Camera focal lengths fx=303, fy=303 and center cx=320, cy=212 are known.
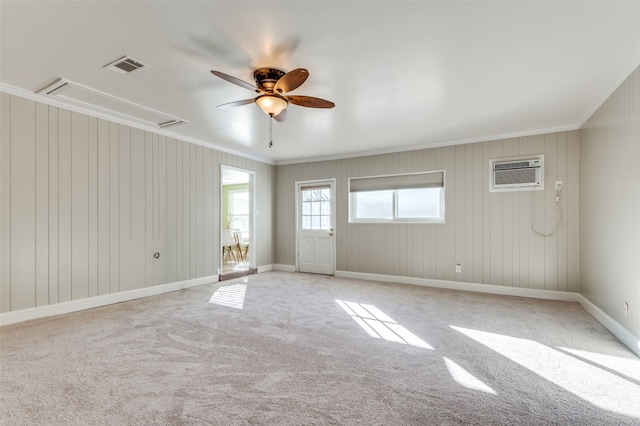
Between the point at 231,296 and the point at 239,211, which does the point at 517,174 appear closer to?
the point at 231,296

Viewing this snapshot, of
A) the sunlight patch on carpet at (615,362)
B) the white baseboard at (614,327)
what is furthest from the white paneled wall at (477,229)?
the sunlight patch on carpet at (615,362)

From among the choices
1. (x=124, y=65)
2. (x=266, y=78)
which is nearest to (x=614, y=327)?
(x=266, y=78)

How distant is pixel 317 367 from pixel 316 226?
4.45 m

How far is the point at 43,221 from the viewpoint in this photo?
347cm

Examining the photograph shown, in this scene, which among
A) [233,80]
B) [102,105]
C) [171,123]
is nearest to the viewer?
[233,80]

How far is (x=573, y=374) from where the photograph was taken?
2254mm

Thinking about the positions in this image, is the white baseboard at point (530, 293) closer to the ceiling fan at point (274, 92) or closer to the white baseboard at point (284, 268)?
the white baseboard at point (284, 268)

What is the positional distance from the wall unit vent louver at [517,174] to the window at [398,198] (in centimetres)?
81

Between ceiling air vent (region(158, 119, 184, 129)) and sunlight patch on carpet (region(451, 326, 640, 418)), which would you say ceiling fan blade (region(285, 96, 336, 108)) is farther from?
sunlight patch on carpet (region(451, 326, 640, 418))

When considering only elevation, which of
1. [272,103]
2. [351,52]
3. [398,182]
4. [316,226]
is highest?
[351,52]

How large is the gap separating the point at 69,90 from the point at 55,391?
9.72 feet

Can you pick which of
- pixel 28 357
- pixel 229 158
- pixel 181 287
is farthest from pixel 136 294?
pixel 229 158

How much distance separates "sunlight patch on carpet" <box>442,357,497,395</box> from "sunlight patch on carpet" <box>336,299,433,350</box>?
0.35m

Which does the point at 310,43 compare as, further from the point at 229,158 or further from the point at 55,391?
the point at 229,158
